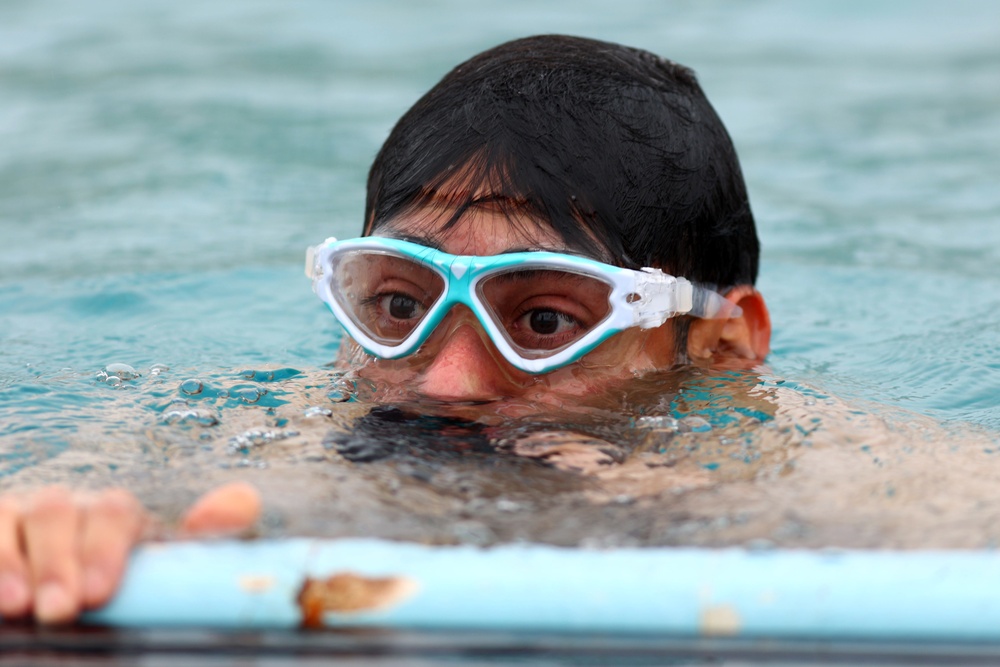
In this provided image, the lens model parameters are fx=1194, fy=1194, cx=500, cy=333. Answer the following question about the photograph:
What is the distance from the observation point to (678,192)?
11.0 feet

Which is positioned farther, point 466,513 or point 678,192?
point 678,192

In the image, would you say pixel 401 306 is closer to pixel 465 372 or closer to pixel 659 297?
pixel 465 372

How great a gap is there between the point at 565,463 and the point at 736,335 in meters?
1.26

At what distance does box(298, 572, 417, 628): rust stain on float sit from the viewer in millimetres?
1824

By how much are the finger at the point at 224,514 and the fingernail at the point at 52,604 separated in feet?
0.75

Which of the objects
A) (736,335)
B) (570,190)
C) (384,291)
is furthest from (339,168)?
(570,190)

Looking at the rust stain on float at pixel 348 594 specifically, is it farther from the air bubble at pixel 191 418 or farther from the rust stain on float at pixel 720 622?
the air bubble at pixel 191 418

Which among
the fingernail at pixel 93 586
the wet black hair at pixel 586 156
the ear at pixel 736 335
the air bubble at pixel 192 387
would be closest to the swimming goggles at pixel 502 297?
the wet black hair at pixel 586 156

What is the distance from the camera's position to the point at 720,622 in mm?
1814

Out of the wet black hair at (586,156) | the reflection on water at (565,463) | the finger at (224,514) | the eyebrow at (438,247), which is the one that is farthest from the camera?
the wet black hair at (586,156)

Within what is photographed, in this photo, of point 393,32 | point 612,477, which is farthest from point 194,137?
point 612,477

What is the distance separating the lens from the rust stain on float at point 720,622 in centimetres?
181

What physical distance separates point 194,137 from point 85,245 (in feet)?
5.55

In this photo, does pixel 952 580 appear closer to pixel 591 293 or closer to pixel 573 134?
pixel 591 293
